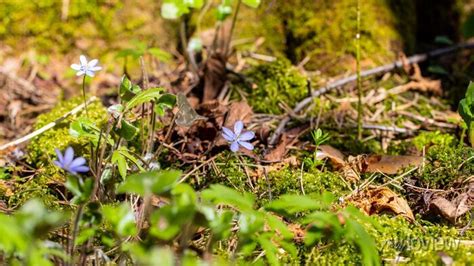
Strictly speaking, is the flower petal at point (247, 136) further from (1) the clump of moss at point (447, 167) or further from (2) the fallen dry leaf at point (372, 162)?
(1) the clump of moss at point (447, 167)

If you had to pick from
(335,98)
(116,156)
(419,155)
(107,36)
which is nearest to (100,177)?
(116,156)

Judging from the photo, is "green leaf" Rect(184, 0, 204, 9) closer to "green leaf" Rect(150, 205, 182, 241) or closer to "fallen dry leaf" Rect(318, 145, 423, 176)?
"fallen dry leaf" Rect(318, 145, 423, 176)

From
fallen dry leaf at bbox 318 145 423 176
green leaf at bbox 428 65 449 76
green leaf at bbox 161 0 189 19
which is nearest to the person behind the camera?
fallen dry leaf at bbox 318 145 423 176

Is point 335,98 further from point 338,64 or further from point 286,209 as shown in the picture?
point 286,209

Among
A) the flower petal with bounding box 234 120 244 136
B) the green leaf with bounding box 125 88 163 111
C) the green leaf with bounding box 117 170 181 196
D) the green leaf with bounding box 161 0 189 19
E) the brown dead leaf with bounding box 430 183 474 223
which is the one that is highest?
the green leaf with bounding box 161 0 189 19

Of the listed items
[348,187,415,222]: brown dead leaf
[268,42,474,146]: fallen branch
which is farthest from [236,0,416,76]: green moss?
[348,187,415,222]: brown dead leaf

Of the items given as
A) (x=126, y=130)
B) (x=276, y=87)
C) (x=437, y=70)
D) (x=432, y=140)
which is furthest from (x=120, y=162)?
(x=437, y=70)
